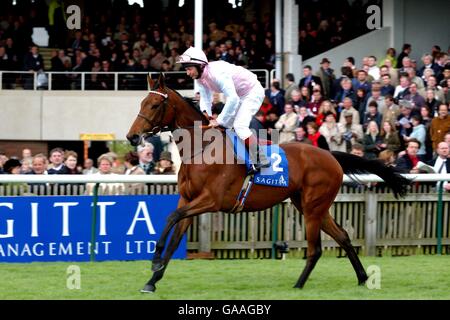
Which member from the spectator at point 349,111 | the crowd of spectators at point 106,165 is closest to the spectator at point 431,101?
the spectator at point 349,111

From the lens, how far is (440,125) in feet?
45.2

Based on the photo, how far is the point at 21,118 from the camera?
19.3 m

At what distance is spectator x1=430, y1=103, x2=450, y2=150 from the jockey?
5.02 meters

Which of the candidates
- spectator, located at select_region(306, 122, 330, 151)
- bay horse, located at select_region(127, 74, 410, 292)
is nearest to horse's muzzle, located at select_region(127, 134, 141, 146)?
bay horse, located at select_region(127, 74, 410, 292)

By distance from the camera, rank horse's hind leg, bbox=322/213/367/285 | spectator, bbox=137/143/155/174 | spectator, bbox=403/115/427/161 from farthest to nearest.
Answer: spectator, bbox=403/115/427/161
spectator, bbox=137/143/155/174
horse's hind leg, bbox=322/213/367/285

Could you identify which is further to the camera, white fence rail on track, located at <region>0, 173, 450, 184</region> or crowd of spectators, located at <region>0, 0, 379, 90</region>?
crowd of spectators, located at <region>0, 0, 379, 90</region>

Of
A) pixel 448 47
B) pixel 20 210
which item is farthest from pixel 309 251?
pixel 448 47

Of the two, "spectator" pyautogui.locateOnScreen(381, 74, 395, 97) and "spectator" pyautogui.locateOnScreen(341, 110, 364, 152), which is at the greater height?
"spectator" pyautogui.locateOnScreen(381, 74, 395, 97)

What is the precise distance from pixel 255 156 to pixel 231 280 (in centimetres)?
116

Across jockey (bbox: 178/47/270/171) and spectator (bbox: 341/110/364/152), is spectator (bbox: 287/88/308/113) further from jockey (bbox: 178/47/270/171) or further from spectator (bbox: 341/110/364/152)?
jockey (bbox: 178/47/270/171)

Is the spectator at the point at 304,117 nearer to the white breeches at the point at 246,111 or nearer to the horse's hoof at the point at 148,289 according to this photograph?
the white breeches at the point at 246,111

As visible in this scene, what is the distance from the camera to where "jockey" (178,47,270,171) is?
8.87m

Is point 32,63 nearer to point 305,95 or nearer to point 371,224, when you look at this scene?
point 305,95

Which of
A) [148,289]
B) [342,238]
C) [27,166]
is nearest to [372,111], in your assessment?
[27,166]
